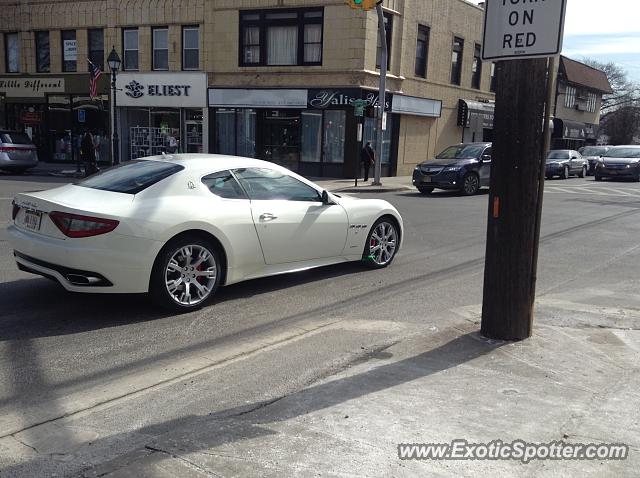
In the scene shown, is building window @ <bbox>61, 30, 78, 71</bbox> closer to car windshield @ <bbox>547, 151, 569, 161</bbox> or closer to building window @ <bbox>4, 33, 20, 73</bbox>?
building window @ <bbox>4, 33, 20, 73</bbox>

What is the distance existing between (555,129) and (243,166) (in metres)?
43.3

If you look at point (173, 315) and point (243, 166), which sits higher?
point (243, 166)

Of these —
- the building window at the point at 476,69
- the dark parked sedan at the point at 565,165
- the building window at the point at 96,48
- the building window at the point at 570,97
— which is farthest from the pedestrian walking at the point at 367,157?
the building window at the point at 570,97

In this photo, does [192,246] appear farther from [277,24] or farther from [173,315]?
[277,24]

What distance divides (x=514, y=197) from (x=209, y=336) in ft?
9.23

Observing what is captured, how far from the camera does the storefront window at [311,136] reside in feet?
82.1

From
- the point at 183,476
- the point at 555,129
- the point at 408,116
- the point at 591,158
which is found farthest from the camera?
the point at 555,129

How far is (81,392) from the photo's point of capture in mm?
4000

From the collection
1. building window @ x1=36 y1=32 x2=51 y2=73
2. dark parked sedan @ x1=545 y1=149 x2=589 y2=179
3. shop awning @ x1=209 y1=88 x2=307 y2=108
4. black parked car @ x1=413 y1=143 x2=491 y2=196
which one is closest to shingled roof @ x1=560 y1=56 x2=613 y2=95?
dark parked sedan @ x1=545 y1=149 x2=589 y2=179

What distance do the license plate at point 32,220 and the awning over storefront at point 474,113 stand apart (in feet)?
91.0

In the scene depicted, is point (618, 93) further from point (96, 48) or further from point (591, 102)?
point (96, 48)

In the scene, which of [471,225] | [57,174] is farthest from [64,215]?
[57,174]

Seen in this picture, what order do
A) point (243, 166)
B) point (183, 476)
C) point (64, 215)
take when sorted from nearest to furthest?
point (183, 476)
point (64, 215)
point (243, 166)

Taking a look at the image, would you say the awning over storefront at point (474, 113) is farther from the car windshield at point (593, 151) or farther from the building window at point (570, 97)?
the building window at point (570, 97)
